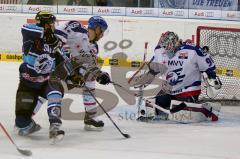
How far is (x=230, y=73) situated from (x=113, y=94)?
52.0 inches

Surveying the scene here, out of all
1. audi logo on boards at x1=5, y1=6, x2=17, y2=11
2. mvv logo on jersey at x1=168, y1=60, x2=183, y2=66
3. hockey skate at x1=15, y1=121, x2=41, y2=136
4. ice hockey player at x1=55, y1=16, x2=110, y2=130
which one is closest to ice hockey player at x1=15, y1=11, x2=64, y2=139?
hockey skate at x1=15, y1=121, x2=41, y2=136

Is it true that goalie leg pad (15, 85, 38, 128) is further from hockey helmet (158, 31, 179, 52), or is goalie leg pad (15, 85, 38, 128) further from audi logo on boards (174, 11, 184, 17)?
audi logo on boards (174, 11, 184, 17)

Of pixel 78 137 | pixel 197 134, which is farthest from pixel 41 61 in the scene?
pixel 197 134

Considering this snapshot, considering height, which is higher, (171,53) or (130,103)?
(171,53)

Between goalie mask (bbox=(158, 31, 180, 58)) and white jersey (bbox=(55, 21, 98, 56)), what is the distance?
0.83m

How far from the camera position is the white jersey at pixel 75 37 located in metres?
5.02

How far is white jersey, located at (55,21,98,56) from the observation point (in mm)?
5023

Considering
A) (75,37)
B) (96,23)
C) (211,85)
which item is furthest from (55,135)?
(211,85)

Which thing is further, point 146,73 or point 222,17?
point 222,17

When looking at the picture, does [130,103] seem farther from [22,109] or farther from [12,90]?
[22,109]

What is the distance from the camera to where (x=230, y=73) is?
23.0 feet

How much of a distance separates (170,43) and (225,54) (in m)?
1.50

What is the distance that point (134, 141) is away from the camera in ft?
15.4

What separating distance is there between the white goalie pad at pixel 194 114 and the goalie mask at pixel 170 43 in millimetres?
Answer: 473
